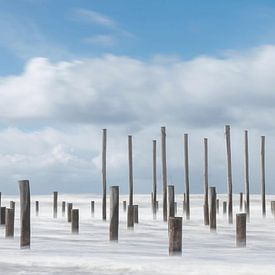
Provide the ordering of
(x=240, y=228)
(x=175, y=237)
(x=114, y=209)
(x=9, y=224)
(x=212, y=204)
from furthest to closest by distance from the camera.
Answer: (x=212, y=204), (x=9, y=224), (x=114, y=209), (x=240, y=228), (x=175, y=237)

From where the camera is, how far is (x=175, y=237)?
12328 mm

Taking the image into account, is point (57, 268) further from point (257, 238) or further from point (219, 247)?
point (257, 238)

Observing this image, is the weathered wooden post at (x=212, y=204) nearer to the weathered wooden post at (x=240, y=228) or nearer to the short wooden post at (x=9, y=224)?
the weathered wooden post at (x=240, y=228)

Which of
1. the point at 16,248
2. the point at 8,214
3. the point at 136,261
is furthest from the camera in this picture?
the point at 8,214

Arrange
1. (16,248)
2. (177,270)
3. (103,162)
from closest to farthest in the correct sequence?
(177,270)
(16,248)
(103,162)

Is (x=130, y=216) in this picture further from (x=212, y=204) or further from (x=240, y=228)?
(x=240, y=228)

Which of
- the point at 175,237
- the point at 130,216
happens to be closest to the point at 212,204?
the point at 130,216

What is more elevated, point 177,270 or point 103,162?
point 103,162

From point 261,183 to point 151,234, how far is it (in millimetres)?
12333

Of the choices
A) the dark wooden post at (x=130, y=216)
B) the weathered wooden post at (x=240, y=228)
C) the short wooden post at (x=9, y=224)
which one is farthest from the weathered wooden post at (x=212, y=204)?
the short wooden post at (x=9, y=224)

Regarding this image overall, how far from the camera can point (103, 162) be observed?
27.6 meters

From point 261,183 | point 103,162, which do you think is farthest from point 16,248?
point 261,183

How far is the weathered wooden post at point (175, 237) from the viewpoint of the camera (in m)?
12.3

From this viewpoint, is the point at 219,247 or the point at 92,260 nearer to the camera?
the point at 92,260
